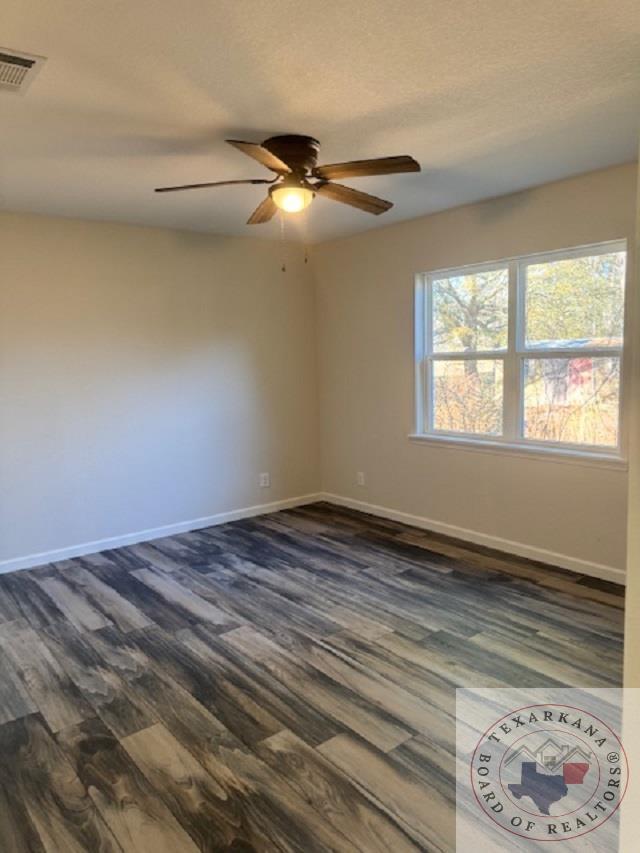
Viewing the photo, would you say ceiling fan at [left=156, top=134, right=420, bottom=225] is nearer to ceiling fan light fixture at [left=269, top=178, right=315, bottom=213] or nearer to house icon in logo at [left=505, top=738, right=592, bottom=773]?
ceiling fan light fixture at [left=269, top=178, right=315, bottom=213]

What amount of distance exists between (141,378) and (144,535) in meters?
1.26

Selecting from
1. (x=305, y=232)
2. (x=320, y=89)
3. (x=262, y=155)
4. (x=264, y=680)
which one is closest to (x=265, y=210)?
(x=262, y=155)

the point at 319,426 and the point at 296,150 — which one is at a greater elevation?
the point at 296,150

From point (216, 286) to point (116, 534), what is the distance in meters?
2.18

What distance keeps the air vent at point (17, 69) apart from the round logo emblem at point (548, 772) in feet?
9.57

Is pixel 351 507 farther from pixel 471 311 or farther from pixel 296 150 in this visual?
pixel 296 150

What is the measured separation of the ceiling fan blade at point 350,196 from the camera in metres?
2.89

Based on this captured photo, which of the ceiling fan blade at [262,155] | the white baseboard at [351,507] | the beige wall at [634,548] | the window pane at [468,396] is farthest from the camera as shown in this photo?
the window pane at [468,396]

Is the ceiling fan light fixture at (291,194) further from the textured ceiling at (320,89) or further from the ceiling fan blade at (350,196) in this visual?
the textured ceiling at (320,89)

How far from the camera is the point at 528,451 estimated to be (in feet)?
13.0

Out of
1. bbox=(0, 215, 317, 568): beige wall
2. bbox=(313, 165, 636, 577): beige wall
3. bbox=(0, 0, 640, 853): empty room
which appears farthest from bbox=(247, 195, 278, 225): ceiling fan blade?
bbox=(313, 165, 636, 577): beige wall

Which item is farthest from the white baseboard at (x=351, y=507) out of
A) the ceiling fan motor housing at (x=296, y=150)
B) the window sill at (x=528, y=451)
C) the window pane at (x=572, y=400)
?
the ceiling fan motor housing at (x=296, y=150)

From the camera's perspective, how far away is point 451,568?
12.8 feet

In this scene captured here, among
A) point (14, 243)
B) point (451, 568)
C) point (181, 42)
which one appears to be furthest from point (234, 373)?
point (181, 42)
